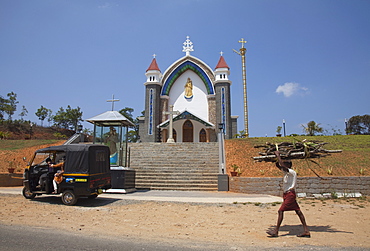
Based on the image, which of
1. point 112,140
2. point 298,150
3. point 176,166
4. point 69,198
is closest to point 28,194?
point 69,198

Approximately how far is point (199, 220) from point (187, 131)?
21.0m

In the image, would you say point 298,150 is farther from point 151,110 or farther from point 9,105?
point 9,105

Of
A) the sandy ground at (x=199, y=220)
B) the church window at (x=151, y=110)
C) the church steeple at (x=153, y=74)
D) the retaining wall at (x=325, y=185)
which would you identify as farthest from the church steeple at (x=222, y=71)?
the sandy ground at (x=199, y=220)

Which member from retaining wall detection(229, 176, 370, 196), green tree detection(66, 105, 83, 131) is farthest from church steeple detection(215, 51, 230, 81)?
green tree detection(66, 105, 83, 131)

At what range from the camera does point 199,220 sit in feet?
20.1

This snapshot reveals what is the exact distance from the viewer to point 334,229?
529cm

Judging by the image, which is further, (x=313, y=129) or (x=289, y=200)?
(x=313, y=129)

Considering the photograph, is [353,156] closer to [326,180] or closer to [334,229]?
Answer: [326,180]

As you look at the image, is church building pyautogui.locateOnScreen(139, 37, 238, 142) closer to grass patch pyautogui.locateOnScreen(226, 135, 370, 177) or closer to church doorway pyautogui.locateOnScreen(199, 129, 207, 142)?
church doorway pyautogui.locateOnScreen(199, 129, 207, 142)

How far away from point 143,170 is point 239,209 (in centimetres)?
734

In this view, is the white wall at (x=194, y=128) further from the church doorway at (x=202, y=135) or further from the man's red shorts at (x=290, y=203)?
the man's red shorts at (x=290, y=203)

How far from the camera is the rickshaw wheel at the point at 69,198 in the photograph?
7.80 meters

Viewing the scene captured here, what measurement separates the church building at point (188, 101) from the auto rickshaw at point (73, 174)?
1701 centimetres

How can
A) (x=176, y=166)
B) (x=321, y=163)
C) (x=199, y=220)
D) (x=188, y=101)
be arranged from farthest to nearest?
(x=188, y=101) → (x=176, y=166) → (x=321, y=163) → (x=199, y=220)
